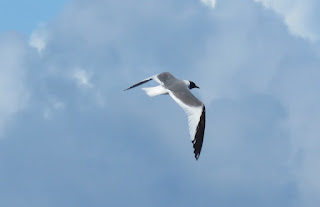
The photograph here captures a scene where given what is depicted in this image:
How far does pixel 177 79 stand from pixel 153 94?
276cm

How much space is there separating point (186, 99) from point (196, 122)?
2147 millimetres

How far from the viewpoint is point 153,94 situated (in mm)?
39312

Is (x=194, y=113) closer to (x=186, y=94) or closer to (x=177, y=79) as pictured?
(x=186, y=94)

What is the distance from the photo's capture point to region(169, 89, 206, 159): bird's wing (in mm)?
35781

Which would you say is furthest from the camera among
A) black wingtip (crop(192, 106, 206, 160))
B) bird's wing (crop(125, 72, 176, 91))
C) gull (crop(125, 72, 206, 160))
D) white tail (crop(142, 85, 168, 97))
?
bird's wing (crop(125, 72, 176, 91))

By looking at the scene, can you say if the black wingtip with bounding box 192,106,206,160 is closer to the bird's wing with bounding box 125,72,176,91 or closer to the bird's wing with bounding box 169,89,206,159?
the bird's wing with bounding box 169,89,206,159

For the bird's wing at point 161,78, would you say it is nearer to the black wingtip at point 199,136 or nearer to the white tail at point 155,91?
the white tail at point 155,91

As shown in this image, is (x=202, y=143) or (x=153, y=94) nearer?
(x=202, y=143)

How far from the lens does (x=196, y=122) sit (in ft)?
120

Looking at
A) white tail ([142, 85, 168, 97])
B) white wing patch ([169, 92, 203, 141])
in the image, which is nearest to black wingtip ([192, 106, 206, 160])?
white wing patch ([169, 92, 203, 141])

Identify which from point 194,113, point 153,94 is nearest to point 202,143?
point 194,113

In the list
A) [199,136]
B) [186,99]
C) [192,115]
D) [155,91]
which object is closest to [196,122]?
[192,115]

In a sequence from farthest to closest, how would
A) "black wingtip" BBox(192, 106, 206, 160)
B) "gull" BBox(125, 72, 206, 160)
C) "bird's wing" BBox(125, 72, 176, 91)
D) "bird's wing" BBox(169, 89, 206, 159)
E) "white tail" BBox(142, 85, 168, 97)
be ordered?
"bird's wing" BBox(125, 72, 176, 91) → "white tail" BBox(142, 85, 168, 97) → "gull" BBox(125, 72, 206, 160) → "bird's wing" BBox(169, 89, 206, 159) → "black wingtip" BBox(192, 106, 206, 160)

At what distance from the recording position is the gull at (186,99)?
36134 mm
